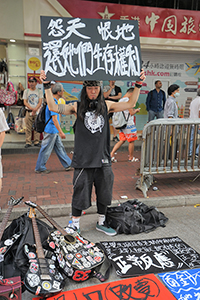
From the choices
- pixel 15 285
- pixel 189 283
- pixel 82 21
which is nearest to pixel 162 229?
pixel 189 283

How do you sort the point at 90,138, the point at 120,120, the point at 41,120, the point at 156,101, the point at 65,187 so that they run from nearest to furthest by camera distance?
the point at 90,138
the point at 65,187
the point at 41,120
the point at 120,120
the point at 156,101

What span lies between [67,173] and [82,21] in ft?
12.6

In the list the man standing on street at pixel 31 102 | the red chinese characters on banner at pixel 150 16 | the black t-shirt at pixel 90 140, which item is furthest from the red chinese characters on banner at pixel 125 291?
the red chinese characters on banner at pixel 150 16

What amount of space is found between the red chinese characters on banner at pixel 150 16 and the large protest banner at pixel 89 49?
6206 millimetres

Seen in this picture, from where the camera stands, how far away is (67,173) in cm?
642

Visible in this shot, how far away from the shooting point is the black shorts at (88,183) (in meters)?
3.50

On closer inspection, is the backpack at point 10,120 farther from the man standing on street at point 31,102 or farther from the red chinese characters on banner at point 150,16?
the red chinese characters on banner at point 150,16

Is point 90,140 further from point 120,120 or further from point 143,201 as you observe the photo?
point 120,120

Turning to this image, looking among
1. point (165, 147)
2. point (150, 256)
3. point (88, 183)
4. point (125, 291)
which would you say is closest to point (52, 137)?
point (165, 147)

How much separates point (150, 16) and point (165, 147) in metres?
6.27

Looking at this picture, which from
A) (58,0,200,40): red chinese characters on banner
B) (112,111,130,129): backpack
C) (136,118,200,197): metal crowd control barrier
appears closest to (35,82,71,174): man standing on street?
(112,111,130,129): backpack

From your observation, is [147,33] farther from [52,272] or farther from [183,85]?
[52,272]

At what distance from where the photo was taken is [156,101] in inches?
385

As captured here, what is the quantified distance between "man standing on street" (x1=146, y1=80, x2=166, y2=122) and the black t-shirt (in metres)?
6.69
